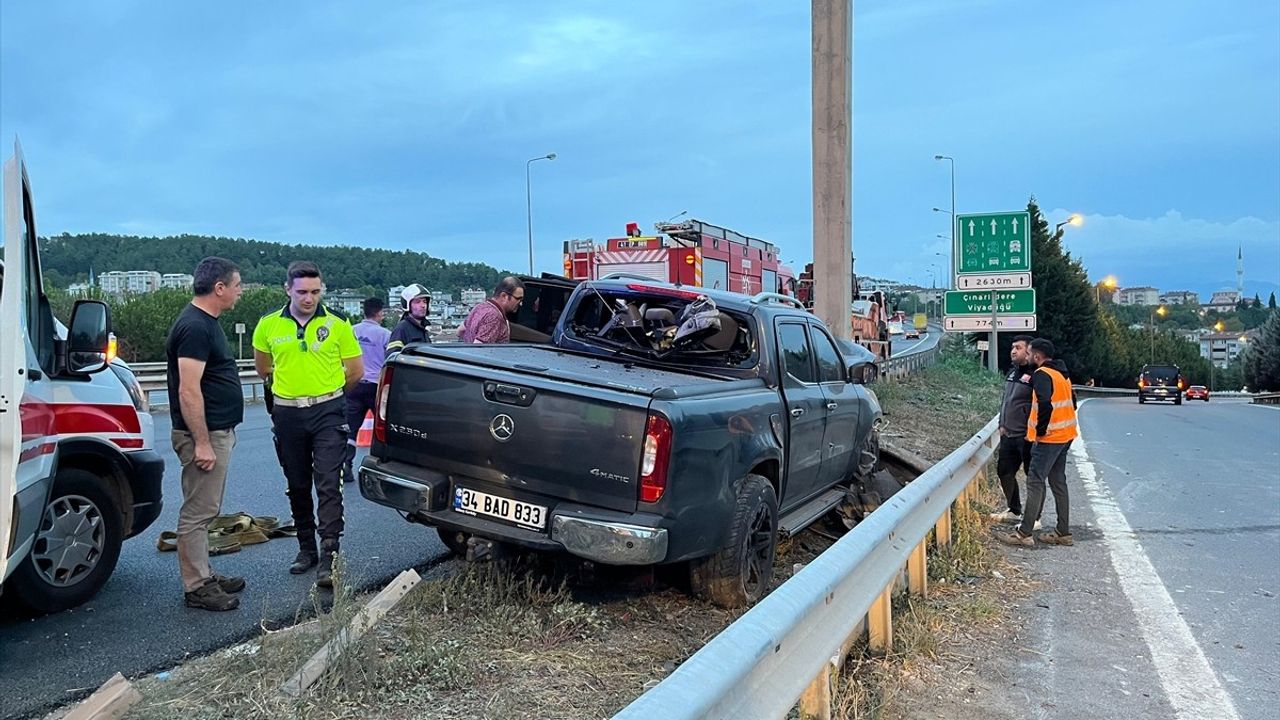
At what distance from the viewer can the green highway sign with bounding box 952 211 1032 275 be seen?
2361cm

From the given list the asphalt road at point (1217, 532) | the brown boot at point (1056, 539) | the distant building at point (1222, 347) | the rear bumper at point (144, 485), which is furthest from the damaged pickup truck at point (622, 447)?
the distant building at point (1222, 347)

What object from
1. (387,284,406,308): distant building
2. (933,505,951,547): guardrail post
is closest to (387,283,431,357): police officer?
(387,284,406,308): distant building

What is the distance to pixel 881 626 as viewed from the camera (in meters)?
4.33

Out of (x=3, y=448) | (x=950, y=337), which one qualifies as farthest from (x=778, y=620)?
(x=950, y=337)

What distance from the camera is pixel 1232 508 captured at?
363 inches

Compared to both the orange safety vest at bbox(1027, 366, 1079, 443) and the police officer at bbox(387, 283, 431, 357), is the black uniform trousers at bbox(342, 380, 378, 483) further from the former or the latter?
the orange safety vest at bbox(1027, 366, 1079, 443)

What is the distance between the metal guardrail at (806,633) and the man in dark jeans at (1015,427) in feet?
11.1

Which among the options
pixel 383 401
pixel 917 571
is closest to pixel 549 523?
pixel 383 401

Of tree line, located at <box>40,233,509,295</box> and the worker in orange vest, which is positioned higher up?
tree line, located at <box>40,233,509,295</box>

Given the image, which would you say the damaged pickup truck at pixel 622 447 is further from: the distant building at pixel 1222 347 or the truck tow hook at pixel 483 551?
the distant building at pixel 1222 347

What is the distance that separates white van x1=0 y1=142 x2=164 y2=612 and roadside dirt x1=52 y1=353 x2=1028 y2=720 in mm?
947

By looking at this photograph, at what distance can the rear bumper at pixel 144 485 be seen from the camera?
16.2ft

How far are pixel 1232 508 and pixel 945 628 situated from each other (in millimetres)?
6072

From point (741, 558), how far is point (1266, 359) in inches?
2552
